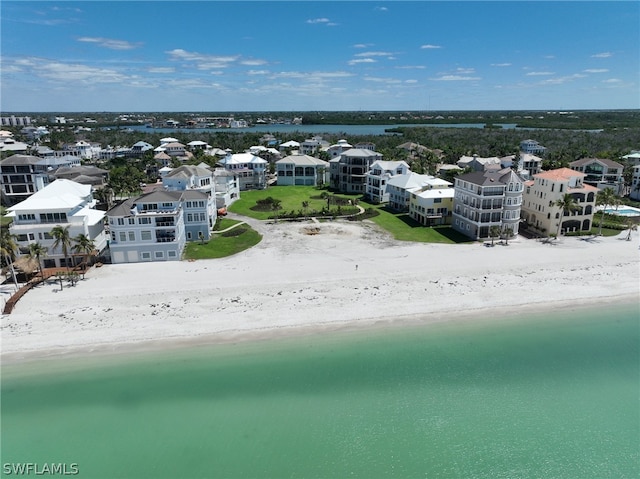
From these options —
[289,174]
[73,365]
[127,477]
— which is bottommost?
[127,477]

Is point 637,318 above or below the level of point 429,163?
below

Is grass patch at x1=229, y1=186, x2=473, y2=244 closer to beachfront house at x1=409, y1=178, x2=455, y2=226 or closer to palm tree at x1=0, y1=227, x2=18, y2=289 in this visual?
beachfront house at x1=409, y1=178, x2=455, y2=226

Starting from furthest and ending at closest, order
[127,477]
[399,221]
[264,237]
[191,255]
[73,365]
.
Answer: [399,221] → [264,237] → [191,255] → [73,365] → [127,477]

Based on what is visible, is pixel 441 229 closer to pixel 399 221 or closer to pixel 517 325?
pixel 399 221

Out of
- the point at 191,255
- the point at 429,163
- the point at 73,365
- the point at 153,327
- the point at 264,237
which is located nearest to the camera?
the point at 73,365

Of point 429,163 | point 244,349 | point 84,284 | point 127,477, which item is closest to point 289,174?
point 429,163

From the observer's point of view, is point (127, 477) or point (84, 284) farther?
point (84, 284)
